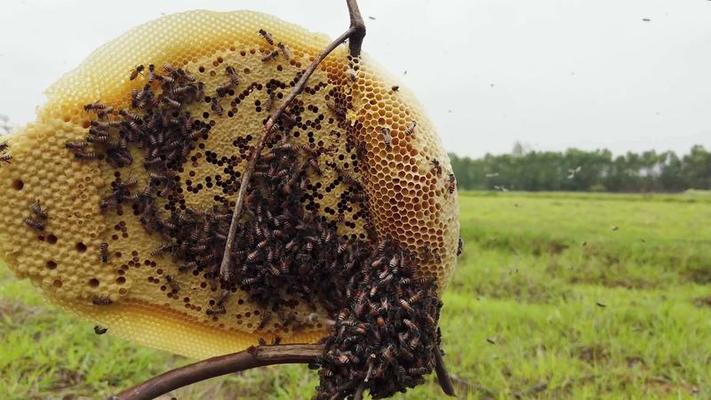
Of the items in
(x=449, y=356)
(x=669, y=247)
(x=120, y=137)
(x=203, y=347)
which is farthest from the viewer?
(x=669, y=247)

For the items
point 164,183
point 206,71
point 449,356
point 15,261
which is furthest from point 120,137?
point 449,356

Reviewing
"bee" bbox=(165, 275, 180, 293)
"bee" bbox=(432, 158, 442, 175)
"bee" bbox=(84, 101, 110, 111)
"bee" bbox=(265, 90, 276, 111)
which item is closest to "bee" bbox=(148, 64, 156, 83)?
"bee" bbox=(84, 101, 110, 111)

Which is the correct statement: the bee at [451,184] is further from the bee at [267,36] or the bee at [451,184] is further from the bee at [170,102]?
the bee at [170,102]

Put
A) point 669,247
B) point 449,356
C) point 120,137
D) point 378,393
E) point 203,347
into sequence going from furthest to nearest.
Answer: point 669,247, point 449,356, point 203,347, point 120,137, point 378,393

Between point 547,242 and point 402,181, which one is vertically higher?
point 402,181

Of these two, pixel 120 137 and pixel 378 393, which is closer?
pixel 378 393

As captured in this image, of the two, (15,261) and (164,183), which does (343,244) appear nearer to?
(164,183)

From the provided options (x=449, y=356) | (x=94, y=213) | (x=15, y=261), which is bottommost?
(x=449, y=356)
